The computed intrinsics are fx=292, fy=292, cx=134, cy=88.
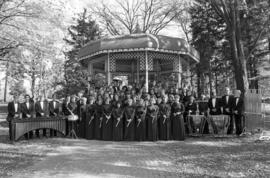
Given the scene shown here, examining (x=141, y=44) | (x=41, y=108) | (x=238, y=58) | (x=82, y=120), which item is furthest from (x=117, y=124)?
(x=238, y=58)

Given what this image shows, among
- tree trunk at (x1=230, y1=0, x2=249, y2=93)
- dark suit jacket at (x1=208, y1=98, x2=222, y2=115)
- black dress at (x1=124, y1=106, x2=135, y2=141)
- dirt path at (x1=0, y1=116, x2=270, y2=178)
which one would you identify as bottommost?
dirt path at (x1=0, y1=116, x2=270, y2=178)

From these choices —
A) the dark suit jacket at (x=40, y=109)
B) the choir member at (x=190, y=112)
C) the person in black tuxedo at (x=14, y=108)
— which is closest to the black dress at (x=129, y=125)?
the choir member at (x=190, y=112)

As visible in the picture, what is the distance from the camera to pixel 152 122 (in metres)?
11.1

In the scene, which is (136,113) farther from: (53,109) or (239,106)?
(239,106)

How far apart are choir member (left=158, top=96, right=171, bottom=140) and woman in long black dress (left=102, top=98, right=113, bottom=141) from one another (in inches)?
75.5

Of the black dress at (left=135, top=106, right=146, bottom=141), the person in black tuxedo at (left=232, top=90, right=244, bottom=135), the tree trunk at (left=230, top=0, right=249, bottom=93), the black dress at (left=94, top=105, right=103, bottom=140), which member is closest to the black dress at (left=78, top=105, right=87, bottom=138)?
the black dress at (left=94, top=105, right=103, bottom=140)

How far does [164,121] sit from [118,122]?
1771mm

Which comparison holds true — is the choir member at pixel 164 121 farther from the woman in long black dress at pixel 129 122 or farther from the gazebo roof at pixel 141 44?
the gazebo roof at pixel 141 44

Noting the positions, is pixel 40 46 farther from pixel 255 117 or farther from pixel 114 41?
pixel 255 117

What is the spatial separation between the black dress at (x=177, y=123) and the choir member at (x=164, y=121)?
7.5 inches

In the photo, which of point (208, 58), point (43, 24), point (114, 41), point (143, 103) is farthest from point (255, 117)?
point (208, 58)

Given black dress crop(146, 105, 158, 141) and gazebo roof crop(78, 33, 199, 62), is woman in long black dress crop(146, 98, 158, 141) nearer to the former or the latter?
black dress crop(146, 105, 158, 141)

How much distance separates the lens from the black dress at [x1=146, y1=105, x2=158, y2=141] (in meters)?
11.1

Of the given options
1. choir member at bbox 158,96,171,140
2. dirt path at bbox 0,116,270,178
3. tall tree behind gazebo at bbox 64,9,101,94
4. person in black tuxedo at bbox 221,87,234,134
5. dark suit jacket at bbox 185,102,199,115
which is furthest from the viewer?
tall tree behind gazebo at bbox 64,9,101,94
